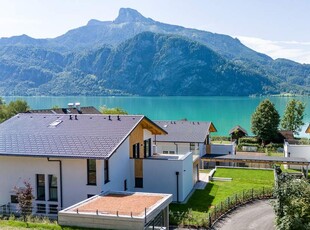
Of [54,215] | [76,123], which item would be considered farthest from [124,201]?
[76,123]

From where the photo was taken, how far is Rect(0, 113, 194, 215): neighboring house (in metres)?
20.9

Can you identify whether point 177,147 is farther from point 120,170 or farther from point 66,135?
point 66,135

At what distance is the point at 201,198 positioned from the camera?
25891mm

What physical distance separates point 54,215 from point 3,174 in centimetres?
434

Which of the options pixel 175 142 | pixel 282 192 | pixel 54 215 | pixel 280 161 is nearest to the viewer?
pixel 282 192

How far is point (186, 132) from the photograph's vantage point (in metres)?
42.8

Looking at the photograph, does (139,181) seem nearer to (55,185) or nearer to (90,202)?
(55,185)

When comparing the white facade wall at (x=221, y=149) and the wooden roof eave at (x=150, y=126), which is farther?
the white facade wall at (x=221, y=149)

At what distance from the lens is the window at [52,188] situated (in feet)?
71.0

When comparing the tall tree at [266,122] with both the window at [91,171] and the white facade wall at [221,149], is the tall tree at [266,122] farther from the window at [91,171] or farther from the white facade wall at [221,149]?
the window at [91,171]

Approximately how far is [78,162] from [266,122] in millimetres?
45355

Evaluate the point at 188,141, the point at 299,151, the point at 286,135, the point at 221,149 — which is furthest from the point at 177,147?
the point at 286,135

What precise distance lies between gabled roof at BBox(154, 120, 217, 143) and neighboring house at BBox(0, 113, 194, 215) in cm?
1502

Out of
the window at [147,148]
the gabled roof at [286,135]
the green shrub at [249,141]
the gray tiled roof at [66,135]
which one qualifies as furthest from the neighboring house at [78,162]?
the gabled roof at [286,135]
